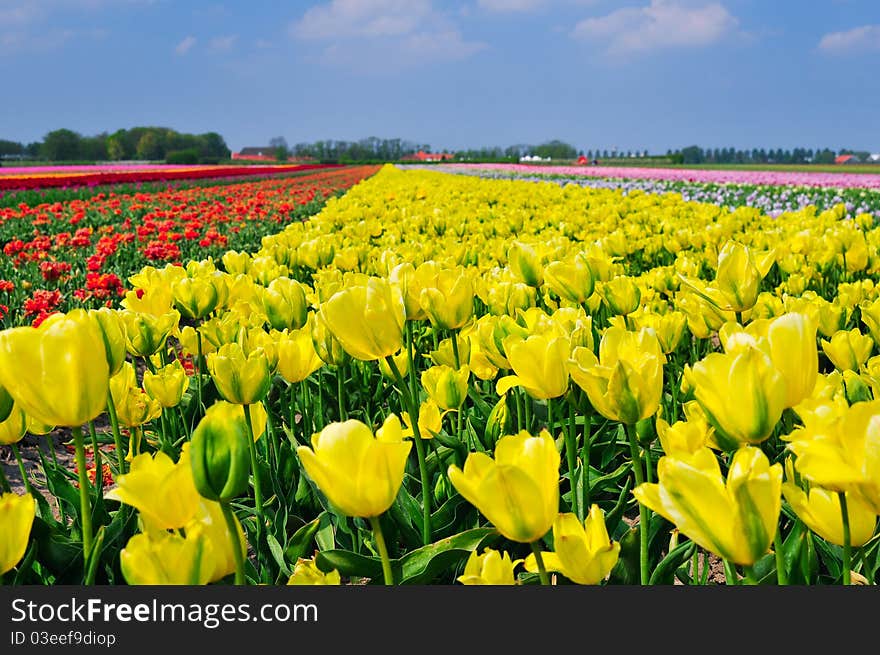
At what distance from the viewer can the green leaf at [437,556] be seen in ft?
4.29

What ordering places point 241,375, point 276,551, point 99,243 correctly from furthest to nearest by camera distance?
point 99,243
point 276,551
point 241,375

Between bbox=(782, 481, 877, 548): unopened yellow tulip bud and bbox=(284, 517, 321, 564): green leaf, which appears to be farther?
bbox=(284, 517, 321, 564): green leaf

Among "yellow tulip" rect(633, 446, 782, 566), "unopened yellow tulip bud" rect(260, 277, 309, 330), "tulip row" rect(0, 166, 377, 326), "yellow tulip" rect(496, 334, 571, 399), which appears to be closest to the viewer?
"yellow tulip" rect(633, 446, 782, 566)

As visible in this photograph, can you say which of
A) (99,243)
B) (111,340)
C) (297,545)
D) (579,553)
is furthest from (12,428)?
(99,243)

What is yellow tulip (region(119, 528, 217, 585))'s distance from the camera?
88 centimetres

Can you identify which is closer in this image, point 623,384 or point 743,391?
point 743,391

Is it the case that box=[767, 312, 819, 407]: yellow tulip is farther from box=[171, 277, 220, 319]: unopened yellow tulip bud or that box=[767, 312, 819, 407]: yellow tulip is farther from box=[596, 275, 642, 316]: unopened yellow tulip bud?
box=[171, 277, 220, 319]: unopened yellow tulip bud

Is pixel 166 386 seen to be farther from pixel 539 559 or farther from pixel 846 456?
pixel 846 456

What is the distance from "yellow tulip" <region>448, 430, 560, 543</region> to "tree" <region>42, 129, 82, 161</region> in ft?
332

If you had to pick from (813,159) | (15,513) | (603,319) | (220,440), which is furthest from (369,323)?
(813,159)

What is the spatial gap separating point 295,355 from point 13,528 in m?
0.88

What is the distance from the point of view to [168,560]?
89 cm

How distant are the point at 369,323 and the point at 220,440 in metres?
0.54

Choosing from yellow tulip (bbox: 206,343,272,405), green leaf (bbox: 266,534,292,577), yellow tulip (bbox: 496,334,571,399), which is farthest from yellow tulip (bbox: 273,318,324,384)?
yellow tulip (bbox: 496,334,571,399)
